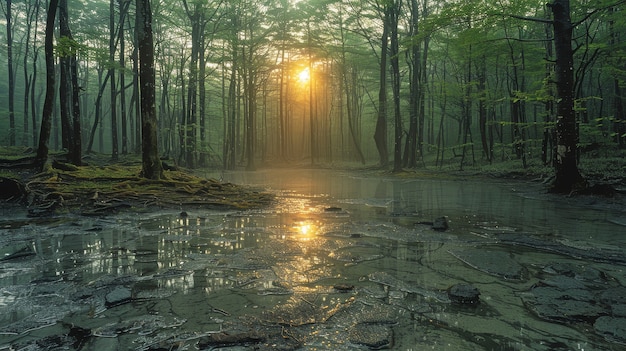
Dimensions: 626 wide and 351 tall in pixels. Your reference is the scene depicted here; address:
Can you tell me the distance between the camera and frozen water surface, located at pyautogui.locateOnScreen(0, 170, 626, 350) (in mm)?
2355

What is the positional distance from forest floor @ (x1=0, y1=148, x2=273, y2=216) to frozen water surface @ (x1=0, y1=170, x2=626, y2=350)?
129 centimetres

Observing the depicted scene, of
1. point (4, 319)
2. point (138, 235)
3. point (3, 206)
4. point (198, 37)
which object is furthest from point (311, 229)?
point (198, 37)

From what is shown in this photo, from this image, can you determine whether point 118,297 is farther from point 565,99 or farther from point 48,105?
point 565,99

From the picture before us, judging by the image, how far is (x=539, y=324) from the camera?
2564 mm

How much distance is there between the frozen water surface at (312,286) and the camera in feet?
7.73

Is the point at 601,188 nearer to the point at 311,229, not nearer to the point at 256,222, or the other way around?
the point at 311,229

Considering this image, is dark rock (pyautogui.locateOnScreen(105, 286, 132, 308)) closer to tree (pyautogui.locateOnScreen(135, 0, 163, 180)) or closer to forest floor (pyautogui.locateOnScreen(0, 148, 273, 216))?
forest floor (pyautogui.locateOnScreen(0, 148, 273, 216))

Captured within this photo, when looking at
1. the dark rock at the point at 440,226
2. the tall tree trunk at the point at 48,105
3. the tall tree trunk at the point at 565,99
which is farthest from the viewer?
the tall tree trunk at the point at 565,99

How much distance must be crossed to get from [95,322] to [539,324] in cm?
338

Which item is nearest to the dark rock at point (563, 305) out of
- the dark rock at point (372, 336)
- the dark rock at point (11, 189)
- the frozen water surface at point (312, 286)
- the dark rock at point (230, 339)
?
the frozen water surface at point (312, 286)

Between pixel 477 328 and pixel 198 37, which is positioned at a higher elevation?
pixel 198 37

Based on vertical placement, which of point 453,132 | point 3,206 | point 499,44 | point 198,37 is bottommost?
point 3,206

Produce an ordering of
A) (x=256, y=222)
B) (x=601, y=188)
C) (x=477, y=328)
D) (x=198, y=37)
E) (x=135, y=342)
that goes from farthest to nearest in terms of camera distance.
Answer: (x=198, y=37) → (x=601, y=188) → (x=256, y=222) → (x=477, y=328) → (x=135, y=342)

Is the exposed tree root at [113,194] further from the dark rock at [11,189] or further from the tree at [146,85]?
the tree at [146,85]
